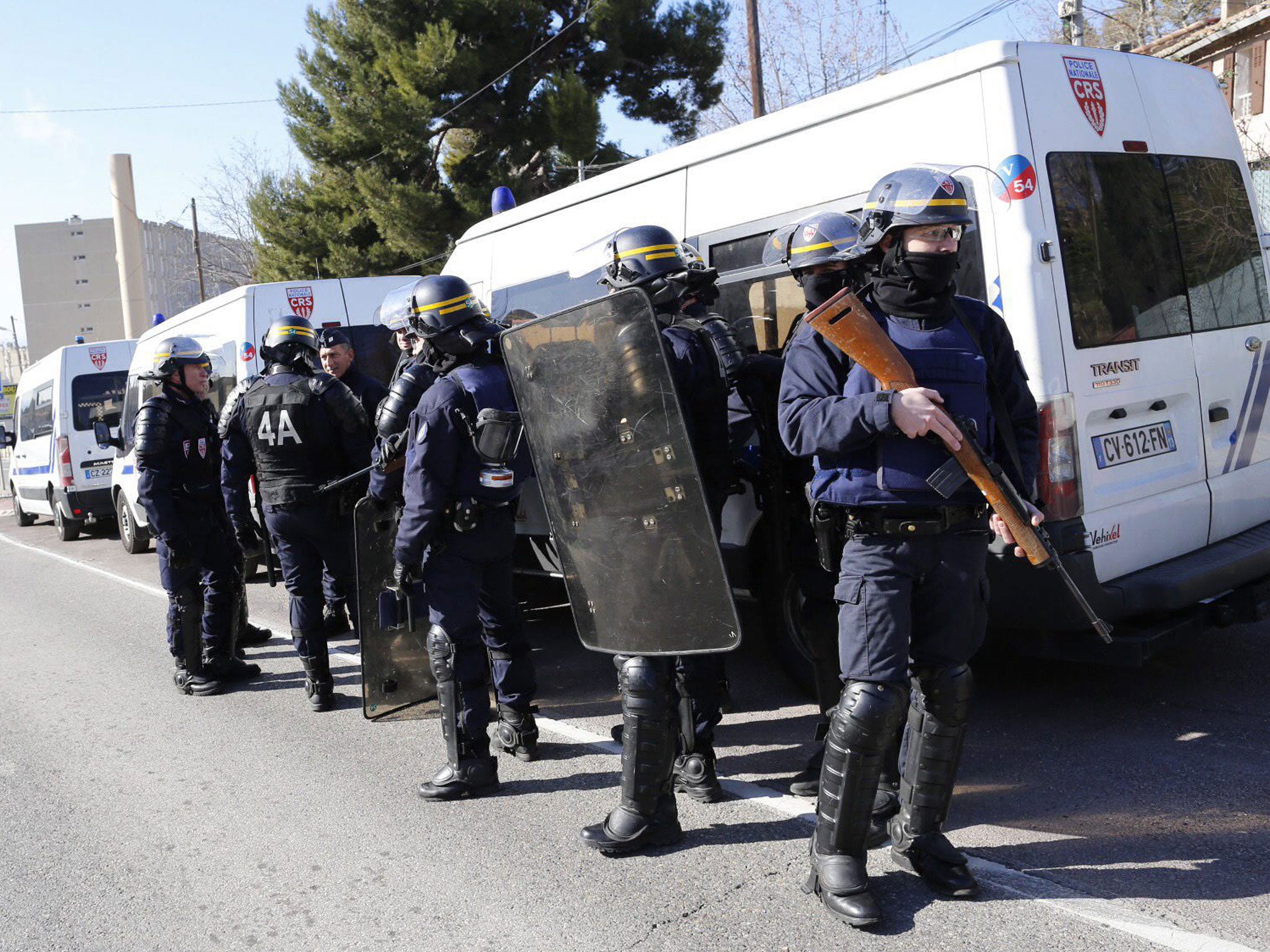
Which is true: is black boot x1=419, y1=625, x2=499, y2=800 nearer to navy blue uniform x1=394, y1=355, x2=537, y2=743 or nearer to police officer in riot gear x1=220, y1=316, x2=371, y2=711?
navy blue uniform x1=394, y1=355, x2=537, y2=743

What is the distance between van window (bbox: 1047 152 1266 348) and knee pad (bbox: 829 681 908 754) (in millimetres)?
1765

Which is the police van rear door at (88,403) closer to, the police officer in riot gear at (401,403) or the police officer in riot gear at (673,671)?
the police officer in riot gear at (401,403)

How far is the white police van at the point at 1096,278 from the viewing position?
12.8 feet

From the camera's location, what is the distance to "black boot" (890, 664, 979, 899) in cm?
304

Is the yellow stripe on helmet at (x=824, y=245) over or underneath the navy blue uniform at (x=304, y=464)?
over

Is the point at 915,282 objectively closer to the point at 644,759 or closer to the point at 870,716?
the point at 870,716

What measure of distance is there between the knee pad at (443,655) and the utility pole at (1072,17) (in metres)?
10.6

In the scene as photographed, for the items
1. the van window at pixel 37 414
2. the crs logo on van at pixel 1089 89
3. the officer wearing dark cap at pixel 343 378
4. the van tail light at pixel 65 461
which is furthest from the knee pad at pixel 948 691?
the van window at pixel 37 414

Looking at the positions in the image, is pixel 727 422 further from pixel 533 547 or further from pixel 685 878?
pixel 533 547

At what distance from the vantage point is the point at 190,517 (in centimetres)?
611

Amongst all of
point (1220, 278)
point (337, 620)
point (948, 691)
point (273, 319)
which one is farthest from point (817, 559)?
point (273, 319)

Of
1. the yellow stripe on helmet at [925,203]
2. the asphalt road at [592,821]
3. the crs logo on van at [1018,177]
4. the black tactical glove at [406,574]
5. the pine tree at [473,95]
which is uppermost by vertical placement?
the pine tree at [473,95]

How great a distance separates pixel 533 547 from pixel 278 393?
5.35 feet

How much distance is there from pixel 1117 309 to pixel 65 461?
1295cm
